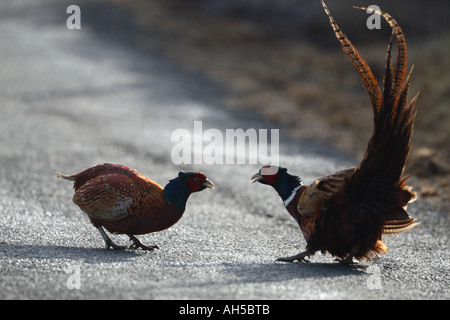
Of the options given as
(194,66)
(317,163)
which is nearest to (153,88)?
(194,66)

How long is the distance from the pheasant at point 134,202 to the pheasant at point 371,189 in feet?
2.84

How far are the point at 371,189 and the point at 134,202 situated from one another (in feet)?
5.69

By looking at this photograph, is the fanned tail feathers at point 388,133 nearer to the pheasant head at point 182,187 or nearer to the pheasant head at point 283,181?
the pheasant head at point 283,181

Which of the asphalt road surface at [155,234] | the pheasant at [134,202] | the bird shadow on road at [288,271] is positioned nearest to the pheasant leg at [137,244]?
the pheasant at [134,202]

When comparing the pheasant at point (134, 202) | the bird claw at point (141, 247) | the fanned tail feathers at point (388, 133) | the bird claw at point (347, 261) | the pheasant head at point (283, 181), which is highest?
the fanned tail feathers at point (388, 133)

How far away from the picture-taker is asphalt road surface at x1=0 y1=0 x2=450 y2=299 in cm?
432

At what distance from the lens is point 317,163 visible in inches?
360

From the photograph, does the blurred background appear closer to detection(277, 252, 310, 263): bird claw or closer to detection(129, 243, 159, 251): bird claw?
detection(277, 252, 310, 263): bird claw

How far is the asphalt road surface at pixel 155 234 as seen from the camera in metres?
4.32

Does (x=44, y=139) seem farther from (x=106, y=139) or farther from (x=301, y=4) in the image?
(x=301, y=4)

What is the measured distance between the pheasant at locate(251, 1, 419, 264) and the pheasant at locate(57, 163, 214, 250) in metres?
0.87

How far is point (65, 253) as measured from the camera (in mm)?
4965

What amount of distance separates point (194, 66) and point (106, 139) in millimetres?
5720
